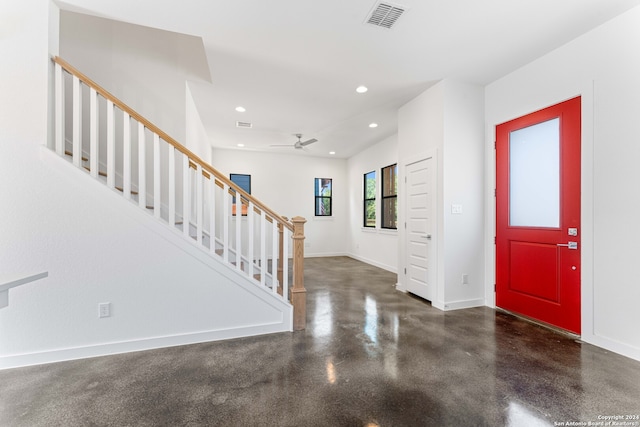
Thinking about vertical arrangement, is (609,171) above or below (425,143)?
below

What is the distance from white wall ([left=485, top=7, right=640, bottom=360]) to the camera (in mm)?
2336

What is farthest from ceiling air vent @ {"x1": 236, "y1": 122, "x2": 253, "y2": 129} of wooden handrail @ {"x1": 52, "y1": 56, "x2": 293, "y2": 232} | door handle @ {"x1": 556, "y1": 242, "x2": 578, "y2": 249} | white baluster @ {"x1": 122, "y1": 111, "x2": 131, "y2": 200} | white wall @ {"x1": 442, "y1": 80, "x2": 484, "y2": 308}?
door handle @ {"x1": 556, "y1": 242, "x2": 578, "y2": 249}

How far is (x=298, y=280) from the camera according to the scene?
2918 millimetres

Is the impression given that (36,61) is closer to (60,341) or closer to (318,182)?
(60,341)

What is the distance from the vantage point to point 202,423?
158cm

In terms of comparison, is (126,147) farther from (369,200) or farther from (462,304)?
(369,200)

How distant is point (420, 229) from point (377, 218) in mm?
2690

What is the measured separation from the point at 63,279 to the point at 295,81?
3.26 meters

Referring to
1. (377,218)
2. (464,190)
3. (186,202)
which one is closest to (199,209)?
(186,202)

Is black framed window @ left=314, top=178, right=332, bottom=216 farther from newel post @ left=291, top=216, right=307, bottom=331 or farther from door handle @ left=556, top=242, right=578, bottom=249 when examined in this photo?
door handle @ left=556, top=242, right=578, bottom=249

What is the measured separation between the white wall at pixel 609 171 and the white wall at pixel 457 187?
3.16ft

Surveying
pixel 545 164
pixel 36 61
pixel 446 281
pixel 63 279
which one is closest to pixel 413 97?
pixel 545 164

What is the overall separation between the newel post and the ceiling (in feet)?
6.14

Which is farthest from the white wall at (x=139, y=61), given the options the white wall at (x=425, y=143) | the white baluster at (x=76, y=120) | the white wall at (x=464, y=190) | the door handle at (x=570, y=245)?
the door handle at (x=570, y=245)
